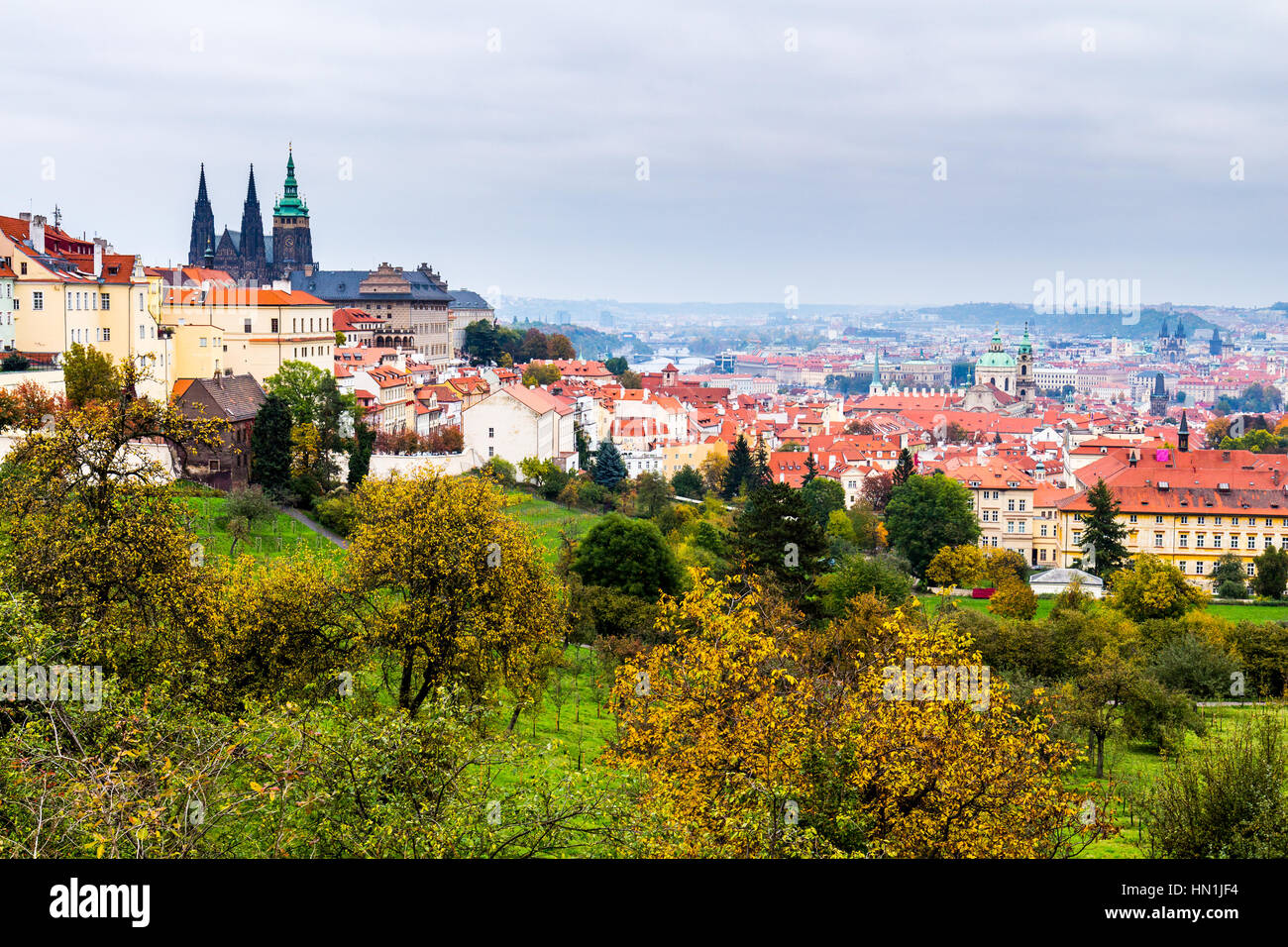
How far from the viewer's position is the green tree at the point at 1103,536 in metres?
63.3

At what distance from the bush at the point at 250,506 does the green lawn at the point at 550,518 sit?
8.24 metres

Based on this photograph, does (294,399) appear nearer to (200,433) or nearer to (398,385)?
(398,385)

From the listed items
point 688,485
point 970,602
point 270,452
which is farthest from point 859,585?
point 688,485

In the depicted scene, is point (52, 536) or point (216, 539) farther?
point (216, 539)

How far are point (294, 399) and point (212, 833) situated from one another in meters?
40.3

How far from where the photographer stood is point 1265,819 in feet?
46.7

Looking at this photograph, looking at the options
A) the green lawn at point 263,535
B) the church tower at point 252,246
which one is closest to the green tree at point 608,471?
the green lawn at point 263,535

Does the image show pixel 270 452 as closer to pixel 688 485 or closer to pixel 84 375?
pixel 84 375

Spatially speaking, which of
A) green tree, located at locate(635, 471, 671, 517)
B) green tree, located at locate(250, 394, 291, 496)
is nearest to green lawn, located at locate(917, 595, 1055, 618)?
green tree, located at locate(635, 471, 671, 517)

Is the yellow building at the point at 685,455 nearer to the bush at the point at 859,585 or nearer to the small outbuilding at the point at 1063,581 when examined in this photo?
the small outbuilding at the point at 1063,581

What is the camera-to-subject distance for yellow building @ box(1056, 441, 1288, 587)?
68938mm

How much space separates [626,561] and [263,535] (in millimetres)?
9968
